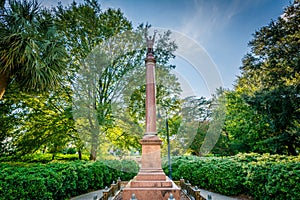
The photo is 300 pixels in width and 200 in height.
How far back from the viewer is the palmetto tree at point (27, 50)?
22.7 ft

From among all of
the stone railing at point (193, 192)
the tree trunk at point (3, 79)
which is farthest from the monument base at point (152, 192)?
the tree trunk at point (3, 79)

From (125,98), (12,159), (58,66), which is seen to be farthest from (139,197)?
(12,159)

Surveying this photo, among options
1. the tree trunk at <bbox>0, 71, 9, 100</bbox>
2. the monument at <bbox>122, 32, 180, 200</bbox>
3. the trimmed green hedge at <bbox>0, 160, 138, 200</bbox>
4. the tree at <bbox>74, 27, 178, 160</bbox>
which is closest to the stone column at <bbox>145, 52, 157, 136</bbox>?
the monument at <bbox>122, 32, 180, 200</bbox>

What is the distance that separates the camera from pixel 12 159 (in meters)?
10.5

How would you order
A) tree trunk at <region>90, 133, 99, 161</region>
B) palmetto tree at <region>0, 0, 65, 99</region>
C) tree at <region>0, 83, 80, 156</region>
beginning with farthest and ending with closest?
tree trunk at <region>90, 133, 99, 161</region> < tree at <region>0, 83, 80, 156</region> < palmetto tree at <region>0, 0, 65, 99</region>

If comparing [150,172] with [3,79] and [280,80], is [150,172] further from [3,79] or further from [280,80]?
[280,80]

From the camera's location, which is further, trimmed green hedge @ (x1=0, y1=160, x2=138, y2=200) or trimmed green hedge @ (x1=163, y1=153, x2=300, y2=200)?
trimmed green hedge @ (x1=163, y1=153, x2=300, y2=200)

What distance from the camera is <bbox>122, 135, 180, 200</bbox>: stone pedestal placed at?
5266 mm

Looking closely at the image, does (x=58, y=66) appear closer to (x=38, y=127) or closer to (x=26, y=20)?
(x=26, y=20)

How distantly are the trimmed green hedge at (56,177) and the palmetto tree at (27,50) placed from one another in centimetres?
318

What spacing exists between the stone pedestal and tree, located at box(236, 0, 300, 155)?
769cm

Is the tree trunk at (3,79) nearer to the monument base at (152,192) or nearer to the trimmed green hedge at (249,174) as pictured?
the monument base at (152,192)

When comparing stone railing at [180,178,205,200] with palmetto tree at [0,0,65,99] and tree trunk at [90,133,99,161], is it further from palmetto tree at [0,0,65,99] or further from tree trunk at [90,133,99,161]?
palmetto tree at [0,0,65,99]

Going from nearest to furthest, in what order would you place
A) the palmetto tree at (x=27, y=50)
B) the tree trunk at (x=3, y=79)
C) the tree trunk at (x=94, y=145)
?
the palmetto tree at (x=27, y=50)
the tree trunk at (x=3, y=79)
the tree trunk at (x=94, y=145)
